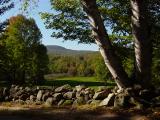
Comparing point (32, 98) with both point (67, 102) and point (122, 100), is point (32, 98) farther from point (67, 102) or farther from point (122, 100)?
point (122, 100)

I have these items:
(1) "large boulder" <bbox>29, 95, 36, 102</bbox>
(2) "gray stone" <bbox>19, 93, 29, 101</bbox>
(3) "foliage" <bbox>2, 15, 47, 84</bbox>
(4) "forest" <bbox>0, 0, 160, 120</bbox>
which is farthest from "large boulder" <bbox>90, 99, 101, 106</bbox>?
(3) "foliage" <bbox>2, 15, 47, 84</bbox>

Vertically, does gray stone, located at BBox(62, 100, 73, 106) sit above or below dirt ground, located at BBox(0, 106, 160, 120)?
above

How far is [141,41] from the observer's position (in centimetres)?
1606

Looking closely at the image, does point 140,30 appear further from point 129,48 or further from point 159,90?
point 129,48

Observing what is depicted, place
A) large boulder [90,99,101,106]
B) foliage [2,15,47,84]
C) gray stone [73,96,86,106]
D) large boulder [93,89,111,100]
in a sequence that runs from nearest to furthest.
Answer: large boulder [90,99,101,106] < large boulder [93,89,111,100] < gray stone [73,96,86,106] < foliage [2,15,47,84]

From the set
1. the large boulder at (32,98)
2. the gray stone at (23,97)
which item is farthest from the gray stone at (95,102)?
the gray stone at (23,97)

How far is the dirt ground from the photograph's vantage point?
14.3m

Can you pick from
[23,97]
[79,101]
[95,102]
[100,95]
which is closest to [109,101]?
[95,102]

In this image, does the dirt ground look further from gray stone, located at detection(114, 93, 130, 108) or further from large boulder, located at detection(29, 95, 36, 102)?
large boulder, located at detection(29, 95, 36, 102)

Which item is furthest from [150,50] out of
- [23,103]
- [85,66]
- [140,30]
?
[85,66]

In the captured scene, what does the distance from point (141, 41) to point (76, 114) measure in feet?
12.0

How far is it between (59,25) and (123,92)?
38.7 feet

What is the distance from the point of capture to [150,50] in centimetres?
1625

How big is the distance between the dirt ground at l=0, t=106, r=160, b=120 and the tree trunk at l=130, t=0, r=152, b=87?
5.89 feet
